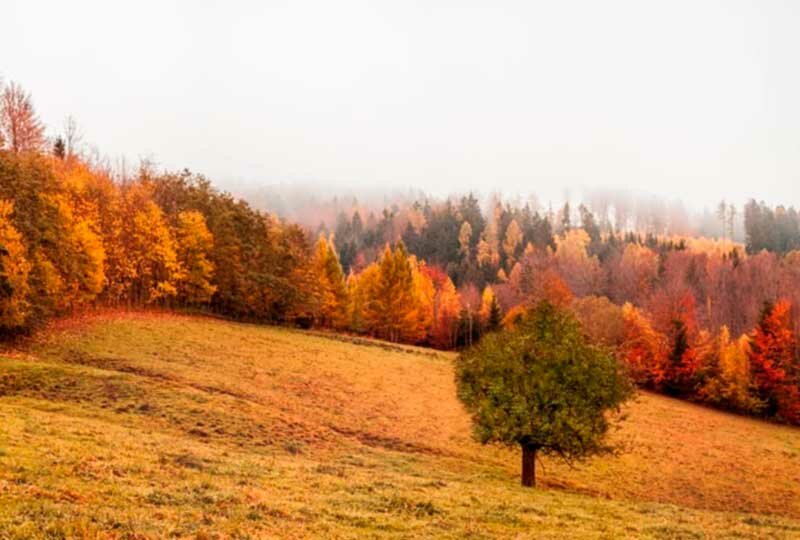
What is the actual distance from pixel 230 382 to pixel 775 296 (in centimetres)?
12266

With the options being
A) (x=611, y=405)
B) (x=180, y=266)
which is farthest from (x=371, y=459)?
(x=180, y=266)

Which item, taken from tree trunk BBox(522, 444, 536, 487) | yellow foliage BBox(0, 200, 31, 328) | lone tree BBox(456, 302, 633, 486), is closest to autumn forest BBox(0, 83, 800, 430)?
yellow foliage BBox(0, 200, 31, 328)

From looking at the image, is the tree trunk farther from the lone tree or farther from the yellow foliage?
the yellow foliage

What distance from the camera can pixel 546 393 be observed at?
94.9ft

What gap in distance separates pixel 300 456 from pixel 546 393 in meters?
12.9

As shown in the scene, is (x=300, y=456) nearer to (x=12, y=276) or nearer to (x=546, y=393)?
(x=546, y=393)

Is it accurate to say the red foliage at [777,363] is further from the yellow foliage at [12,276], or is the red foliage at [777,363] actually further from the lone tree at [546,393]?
the yellow foliage at [12,276]

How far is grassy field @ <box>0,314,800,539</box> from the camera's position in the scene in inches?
A: 624

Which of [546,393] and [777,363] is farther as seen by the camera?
[777,363]

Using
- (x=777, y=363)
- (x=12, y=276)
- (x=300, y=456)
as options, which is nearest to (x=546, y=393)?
(x=300, y=456)

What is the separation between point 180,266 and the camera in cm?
7206

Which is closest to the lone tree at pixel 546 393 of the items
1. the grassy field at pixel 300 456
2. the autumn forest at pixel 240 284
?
the grassy field at pixel 300 456

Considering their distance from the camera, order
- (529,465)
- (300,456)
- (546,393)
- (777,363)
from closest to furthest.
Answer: (300,456) → (546,393) → (529,465) → (777,363)

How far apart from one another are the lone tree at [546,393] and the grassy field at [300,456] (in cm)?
256
